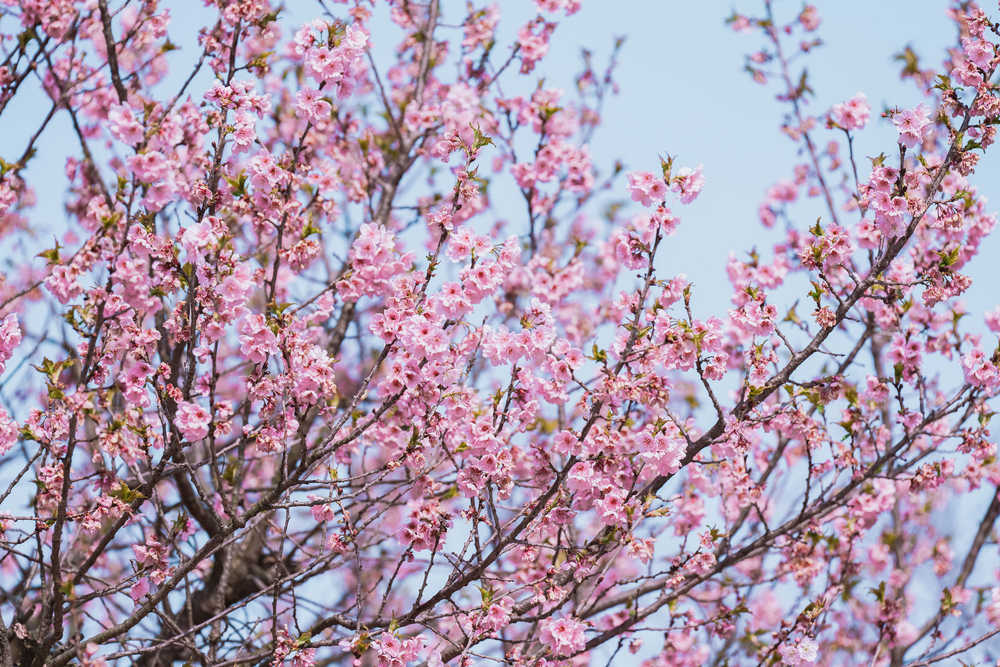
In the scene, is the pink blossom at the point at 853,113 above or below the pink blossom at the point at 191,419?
above

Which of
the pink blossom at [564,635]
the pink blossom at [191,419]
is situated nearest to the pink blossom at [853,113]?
the pink blossom at [564,635]

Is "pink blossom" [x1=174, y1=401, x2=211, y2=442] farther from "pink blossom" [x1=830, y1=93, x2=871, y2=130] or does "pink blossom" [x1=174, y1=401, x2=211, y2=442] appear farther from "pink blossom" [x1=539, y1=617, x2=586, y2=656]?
"pink blossom" [x1=830, y1=93, x2=871, y2=130]

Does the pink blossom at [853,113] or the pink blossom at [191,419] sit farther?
the pink blossom at [853,113]

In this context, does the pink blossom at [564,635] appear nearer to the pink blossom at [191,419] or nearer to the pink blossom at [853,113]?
the pink blossom at [191,419]

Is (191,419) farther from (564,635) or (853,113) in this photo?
(853,113)

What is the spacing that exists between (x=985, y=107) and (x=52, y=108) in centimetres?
597

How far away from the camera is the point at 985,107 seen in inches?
201

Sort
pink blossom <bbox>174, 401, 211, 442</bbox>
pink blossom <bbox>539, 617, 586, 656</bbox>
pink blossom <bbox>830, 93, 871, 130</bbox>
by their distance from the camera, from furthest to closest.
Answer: pink blossom <bbox>830, 93, 871, 130</bbox> < pink blossom <bbox>539, 617, 586, 656</bbox> < pink blossom <bbox>174, 401, 211, 442</bbox>

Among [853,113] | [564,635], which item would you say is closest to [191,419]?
[564,635]

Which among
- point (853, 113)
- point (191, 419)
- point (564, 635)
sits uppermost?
point (853, 113)

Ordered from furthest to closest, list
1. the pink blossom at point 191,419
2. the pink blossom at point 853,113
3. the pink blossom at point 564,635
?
the pink blossom at point 853,113 → the pink blossom at point 564,635 → the pink blossom at point 191,419

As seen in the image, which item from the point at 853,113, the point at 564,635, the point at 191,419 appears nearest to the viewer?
the point at 191,419

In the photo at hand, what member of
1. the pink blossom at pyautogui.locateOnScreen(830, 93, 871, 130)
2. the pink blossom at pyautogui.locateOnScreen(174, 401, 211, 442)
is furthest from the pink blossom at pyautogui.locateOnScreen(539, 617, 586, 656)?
the pink blossom at pyautogui.locateOnScreen(830, 93, 871, 130)

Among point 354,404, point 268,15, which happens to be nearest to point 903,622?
point 354,404
